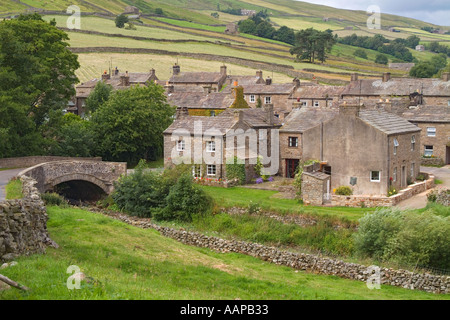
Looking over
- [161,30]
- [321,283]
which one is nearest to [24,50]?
[321,283]

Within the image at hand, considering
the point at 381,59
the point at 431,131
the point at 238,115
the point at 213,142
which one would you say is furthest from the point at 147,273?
the point at 381,59

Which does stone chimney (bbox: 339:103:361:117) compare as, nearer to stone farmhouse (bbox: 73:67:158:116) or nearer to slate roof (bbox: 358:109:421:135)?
slate roof (bbox: 358:109:421:135)

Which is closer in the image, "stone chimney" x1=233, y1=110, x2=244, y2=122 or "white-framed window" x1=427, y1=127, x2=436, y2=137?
"stone chimney" x1=233, y1=110, x2=244, y2=122

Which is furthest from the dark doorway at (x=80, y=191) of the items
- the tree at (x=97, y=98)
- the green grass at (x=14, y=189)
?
the tree at (x=97, y=98)

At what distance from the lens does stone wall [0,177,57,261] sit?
20.5 m

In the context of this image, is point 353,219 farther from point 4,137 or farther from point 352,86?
point 352,86

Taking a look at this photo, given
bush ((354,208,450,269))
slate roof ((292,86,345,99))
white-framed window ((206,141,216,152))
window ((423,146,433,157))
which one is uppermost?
slate roof ((292,86,345,99))

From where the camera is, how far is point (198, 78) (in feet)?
299

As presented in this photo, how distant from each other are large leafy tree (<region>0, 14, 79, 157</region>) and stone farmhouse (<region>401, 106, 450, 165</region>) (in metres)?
31.3

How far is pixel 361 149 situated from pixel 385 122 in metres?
3.16

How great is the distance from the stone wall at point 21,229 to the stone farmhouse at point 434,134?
141 feet

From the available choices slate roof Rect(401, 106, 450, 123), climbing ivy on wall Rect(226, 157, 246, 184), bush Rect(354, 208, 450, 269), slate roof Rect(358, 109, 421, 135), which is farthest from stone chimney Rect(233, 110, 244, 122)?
bush Rect(354, 208, 450, 269)

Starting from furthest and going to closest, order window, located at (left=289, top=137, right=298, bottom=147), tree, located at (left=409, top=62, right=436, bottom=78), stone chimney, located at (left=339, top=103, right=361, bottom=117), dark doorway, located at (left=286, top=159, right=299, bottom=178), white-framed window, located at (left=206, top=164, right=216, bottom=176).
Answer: tree, located at (left=409, top=62, right=436, bottom=78), dark doorway, located at (left=286, top=159, right=299, bottom=178), window, located at (left=289, top=137, right=298, bottom=147), white-framed window, located at (left=206, top=164, right=216, bottom=176), stone chimney, located at (left=339, top=103, right=361, bottom=117)

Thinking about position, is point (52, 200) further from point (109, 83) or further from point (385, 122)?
point (109, 83)
